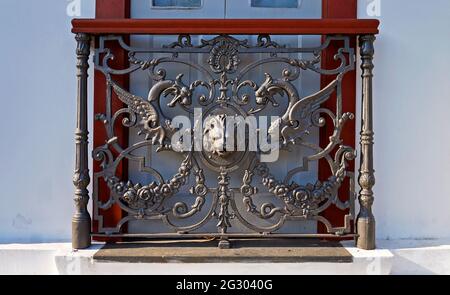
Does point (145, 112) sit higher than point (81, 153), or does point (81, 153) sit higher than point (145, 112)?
point (145, 112)

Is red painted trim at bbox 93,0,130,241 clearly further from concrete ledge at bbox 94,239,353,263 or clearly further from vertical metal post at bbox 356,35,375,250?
vertical metal post at bbox 356,35,375,250

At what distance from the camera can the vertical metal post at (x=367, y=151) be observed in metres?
2.86

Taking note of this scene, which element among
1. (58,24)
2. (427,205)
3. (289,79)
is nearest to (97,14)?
(58,24)

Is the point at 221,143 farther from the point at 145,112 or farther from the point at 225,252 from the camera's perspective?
the point at 225,252

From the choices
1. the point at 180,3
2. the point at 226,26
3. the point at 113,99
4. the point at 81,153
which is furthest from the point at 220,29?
the point at 81,153

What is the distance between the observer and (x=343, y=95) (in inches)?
120

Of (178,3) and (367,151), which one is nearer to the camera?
(367,151)

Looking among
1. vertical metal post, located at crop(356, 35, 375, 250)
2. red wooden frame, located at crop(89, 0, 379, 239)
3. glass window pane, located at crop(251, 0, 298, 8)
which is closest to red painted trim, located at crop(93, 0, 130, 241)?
red wooden frame, located at crop(89, 0, 379, 239)

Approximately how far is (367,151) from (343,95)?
42cm

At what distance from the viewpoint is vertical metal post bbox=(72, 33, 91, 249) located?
112 inches

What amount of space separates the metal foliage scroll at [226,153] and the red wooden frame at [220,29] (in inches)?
3.4

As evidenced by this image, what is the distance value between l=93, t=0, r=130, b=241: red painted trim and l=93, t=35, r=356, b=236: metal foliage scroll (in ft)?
0.34

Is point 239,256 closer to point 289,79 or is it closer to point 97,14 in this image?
point 289,79

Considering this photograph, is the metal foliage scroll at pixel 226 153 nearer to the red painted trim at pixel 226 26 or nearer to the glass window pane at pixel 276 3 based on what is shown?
the red painted trim at pixel 226 26
